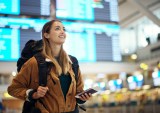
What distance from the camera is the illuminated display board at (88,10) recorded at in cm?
→ 509

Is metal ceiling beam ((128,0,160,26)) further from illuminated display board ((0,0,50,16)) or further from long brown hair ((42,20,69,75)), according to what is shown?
long brown hair ((42,20,69,75))

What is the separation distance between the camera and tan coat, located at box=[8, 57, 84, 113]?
228 cm

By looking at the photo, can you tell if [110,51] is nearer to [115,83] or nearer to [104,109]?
[115,83]

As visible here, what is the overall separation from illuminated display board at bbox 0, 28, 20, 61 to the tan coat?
7.90 ft

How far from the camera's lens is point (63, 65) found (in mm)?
2438

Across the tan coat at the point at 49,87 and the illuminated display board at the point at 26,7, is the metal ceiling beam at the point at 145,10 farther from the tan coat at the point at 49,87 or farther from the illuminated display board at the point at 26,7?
the tan coat at the point at 49,87

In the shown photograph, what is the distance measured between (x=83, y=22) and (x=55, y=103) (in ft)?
10.00

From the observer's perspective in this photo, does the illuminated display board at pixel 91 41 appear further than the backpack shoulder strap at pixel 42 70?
Yes

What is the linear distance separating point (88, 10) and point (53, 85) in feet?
10.2

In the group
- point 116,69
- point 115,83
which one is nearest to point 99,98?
point 115,83

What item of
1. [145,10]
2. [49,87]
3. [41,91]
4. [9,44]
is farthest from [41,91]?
[145,10]

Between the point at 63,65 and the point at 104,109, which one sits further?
the point at 104,109

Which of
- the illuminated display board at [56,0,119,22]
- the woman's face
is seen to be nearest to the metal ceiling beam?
the illuminated display board at [56,0,119,22]

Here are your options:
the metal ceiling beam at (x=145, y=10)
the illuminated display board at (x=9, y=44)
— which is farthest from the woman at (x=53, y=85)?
the metal ceiling beam at (x=145, y=10)
